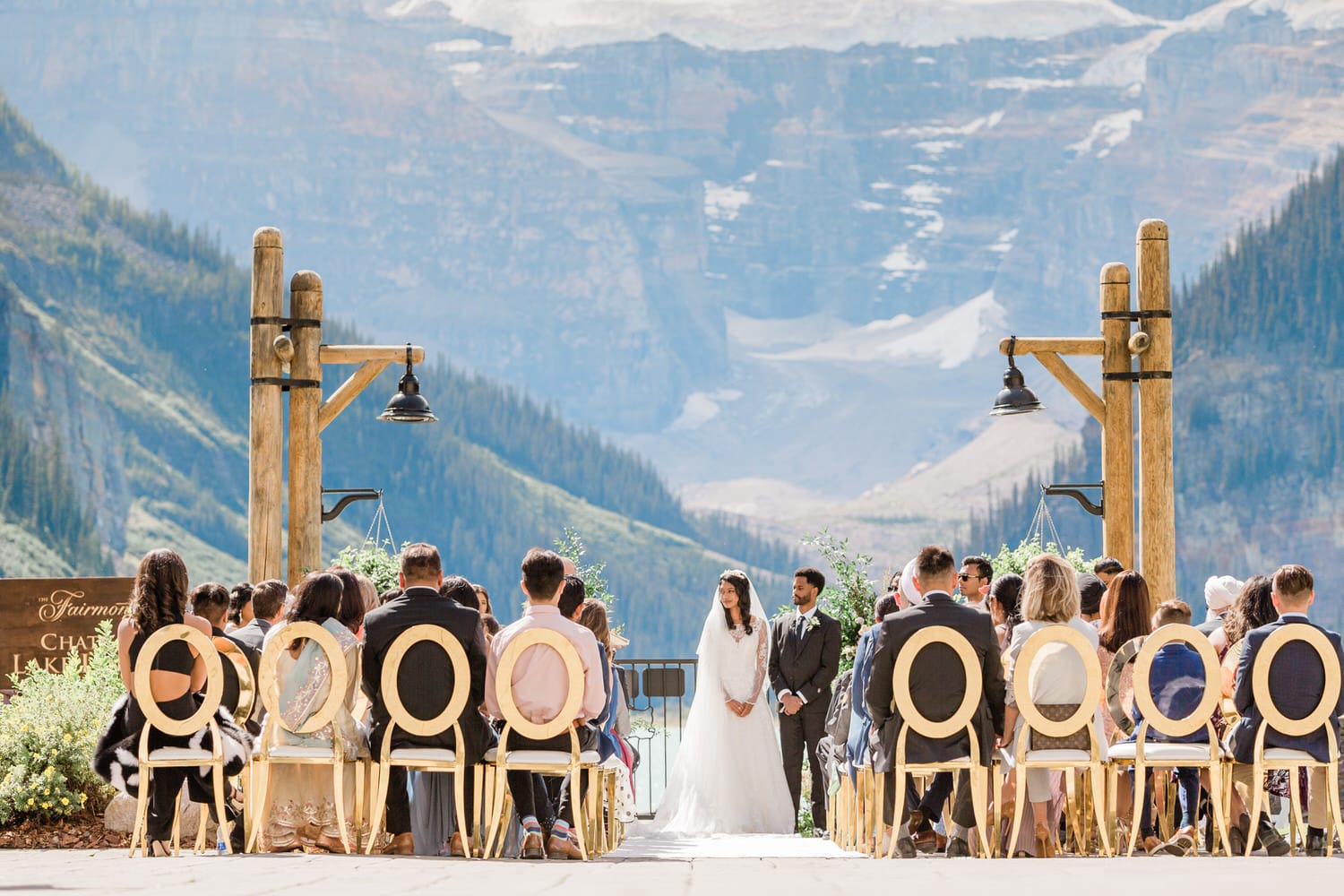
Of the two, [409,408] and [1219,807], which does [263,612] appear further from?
[1219,807]

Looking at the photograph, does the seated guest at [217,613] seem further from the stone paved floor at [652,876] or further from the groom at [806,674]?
the groom at [806,674]

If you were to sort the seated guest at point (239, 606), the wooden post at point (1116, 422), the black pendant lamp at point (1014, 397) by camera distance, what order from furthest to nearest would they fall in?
the wooden post at point (1116, 422) → the black pendant lamp at point (1014, 397) → the seated guest at point (239, 606)

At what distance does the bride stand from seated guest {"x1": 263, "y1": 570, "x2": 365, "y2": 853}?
3.23 meters

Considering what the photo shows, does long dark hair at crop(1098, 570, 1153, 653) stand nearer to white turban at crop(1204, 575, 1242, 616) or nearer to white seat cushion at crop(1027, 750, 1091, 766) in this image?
white seat cushion at crop(1027, 750, 1091, 766)

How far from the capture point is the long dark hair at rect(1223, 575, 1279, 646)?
7145mm

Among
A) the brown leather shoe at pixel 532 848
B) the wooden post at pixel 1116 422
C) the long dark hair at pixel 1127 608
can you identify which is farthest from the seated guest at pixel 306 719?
the wooden post at pixel 1116 422

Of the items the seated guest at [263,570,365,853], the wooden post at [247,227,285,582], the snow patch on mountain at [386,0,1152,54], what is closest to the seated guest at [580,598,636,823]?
the seated guest at [263,570,365,853]

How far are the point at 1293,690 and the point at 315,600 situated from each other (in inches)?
162

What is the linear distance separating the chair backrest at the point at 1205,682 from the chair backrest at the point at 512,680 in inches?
91.6

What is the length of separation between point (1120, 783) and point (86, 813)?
16.9ft

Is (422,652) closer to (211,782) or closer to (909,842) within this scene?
(211,782)

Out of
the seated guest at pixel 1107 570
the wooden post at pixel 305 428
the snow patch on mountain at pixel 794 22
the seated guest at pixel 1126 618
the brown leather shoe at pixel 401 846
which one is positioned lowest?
the brown leather shoe at pixel 401 846

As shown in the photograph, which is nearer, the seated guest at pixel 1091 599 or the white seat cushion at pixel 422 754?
the white seat cushion at pixel 422 754

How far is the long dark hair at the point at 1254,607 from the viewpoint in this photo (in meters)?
7.14
